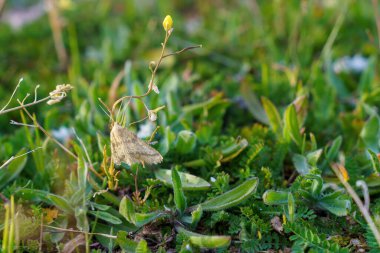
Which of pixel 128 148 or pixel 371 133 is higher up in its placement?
pixel 128 148

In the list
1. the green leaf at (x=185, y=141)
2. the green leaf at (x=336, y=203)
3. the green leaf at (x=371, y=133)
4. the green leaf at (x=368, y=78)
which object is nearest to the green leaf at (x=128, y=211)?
the green leaf at (x=185, y=141)

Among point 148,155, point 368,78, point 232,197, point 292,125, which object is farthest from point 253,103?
point 148,155

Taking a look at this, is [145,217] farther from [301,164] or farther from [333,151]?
[333,151]

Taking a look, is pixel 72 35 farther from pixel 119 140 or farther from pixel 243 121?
pixel 119 140

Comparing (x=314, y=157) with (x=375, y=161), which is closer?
(x=375, y=161)

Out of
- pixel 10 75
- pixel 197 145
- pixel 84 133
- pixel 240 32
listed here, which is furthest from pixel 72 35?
pixel 197 145

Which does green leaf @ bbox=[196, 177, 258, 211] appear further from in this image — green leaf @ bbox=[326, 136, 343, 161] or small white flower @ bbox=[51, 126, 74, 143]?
small white flower @ bbox=[51, 126, 74, 143]
